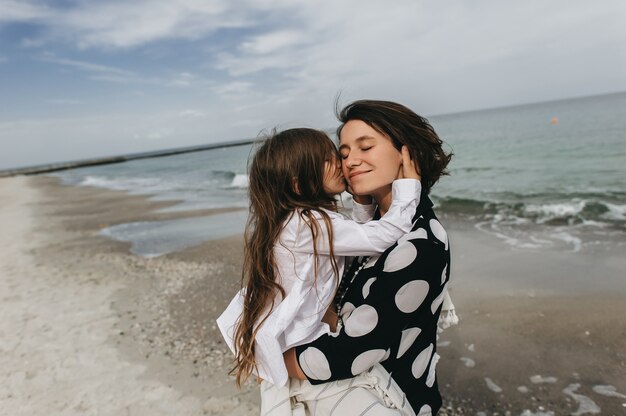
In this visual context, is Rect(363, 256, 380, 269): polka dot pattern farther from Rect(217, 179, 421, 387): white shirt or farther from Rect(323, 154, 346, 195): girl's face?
Rect(323, 154, 346, 195): girl's face

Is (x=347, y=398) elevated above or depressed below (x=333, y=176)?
below

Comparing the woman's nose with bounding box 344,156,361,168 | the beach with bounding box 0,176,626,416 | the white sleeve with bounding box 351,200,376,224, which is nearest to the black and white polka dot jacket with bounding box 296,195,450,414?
the woman's nose with bounding box 344,156,361,168

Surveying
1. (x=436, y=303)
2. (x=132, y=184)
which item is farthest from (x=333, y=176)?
(x=132, y=184)

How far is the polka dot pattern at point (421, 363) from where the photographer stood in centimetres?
198

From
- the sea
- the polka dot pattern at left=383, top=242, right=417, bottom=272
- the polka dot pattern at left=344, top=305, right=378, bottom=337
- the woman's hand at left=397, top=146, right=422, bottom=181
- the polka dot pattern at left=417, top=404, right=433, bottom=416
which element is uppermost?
the woman's hand at left=397, top=146, right=422, bottom=181

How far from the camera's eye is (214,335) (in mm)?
5715

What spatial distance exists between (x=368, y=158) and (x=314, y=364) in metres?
1.05

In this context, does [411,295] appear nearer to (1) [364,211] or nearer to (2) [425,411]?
(2) [425,411]

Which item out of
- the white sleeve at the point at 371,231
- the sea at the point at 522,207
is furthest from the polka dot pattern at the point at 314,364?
the sea at the point at 522,207

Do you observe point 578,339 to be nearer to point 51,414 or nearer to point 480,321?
point 480,321

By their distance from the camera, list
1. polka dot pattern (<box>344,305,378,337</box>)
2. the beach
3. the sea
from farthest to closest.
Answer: the sea, the beach, polka dot pattern (<box>344,305,378,337</box>)

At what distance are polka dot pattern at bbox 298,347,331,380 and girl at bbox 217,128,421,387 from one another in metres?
0.08

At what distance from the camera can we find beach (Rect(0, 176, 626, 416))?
4.23 metres

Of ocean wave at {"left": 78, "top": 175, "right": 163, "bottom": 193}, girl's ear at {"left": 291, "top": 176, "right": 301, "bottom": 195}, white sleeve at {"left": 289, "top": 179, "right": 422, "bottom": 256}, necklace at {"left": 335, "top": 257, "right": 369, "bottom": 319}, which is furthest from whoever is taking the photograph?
ocean wave at {"left": 78, "top": 175, "right": 163, "bottom": 193}
